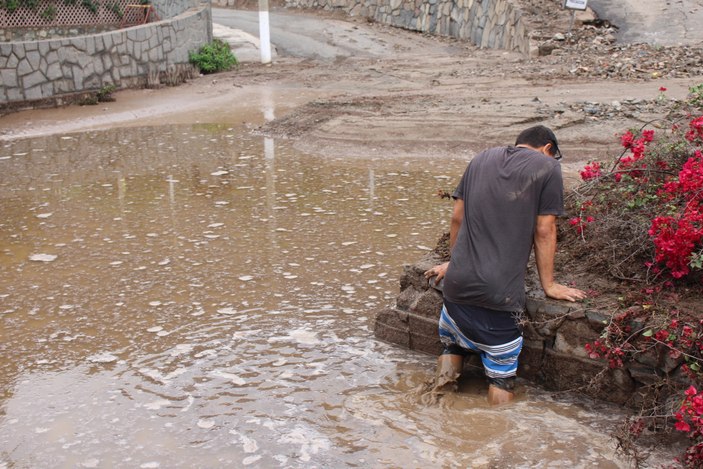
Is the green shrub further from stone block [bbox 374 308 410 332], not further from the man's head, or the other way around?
the man's head

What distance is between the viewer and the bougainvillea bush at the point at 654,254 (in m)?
3.71

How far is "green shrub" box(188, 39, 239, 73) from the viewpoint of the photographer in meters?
16.5

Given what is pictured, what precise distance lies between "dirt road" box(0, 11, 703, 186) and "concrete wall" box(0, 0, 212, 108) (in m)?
0.42

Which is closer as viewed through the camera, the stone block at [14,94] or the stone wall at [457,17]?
the stone block at [14,94]

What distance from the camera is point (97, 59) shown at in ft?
46.6

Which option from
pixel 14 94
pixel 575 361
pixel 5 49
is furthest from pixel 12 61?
pixel 575 361

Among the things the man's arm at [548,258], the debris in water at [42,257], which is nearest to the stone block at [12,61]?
the debris in water at [42,257]

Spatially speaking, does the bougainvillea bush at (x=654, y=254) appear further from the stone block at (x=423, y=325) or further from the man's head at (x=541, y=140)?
the stone block at (x=423, y=325)

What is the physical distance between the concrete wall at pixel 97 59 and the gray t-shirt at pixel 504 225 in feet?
36.6

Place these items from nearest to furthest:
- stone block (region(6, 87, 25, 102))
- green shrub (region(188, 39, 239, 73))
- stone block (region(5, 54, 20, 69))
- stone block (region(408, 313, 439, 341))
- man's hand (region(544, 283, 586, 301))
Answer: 1. man's hand (region(544, 283, 586, 301))
2. stone block (region(408, 313, 439, 341))
3. stone block (region(5, 54, 20, 69))
4. stone block (region(6, 87, 25, 102))
5. green shrub (region(188, 39, 239, 73))

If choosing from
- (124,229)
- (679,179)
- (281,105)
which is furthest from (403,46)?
(679,179)

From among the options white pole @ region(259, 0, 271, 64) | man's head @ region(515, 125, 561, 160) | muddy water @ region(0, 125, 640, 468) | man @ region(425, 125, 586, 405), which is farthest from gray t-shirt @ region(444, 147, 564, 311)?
white pole @ region(259, 0, 271, 64)

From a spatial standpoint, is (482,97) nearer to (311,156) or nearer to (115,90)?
(311,156)

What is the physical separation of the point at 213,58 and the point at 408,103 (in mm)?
6542
